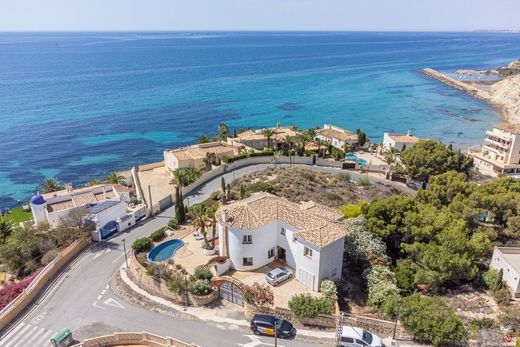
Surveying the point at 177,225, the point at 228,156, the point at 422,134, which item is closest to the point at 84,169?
the point at 228,156

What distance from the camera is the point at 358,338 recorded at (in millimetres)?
24391

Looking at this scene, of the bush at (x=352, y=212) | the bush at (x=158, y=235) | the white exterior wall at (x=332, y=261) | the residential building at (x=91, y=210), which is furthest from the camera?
the bush at (x=352, y=212)

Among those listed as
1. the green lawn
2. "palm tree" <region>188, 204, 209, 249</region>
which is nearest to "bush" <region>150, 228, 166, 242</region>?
"palm tree" <region>188, 204, 209, 249</region>

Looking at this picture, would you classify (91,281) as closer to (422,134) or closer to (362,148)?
(362,148)

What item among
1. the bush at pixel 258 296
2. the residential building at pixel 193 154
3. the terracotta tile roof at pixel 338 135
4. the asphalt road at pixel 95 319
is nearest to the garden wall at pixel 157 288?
the asphalt road at pixel 95 319

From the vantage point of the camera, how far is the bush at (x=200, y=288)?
29703 millimetres

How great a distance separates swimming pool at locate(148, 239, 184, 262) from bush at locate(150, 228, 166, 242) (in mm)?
1377

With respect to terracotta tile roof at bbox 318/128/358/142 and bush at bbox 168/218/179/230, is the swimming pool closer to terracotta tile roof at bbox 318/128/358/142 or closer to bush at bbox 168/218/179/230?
bush at bbox 168/218/179/230

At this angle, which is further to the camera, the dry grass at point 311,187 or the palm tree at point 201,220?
the dry grass at point 311,187

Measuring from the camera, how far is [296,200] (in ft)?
159

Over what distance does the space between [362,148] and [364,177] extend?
18.7 m

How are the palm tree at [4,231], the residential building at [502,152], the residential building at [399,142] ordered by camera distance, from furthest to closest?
the residential building at [399,142] < the residential building at [502,152] < the palm tree at [4,231]

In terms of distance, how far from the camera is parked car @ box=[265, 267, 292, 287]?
3081 centimetres

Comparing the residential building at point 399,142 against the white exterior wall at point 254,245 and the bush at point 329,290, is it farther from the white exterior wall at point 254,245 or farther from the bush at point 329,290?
the bush at point 329,290
